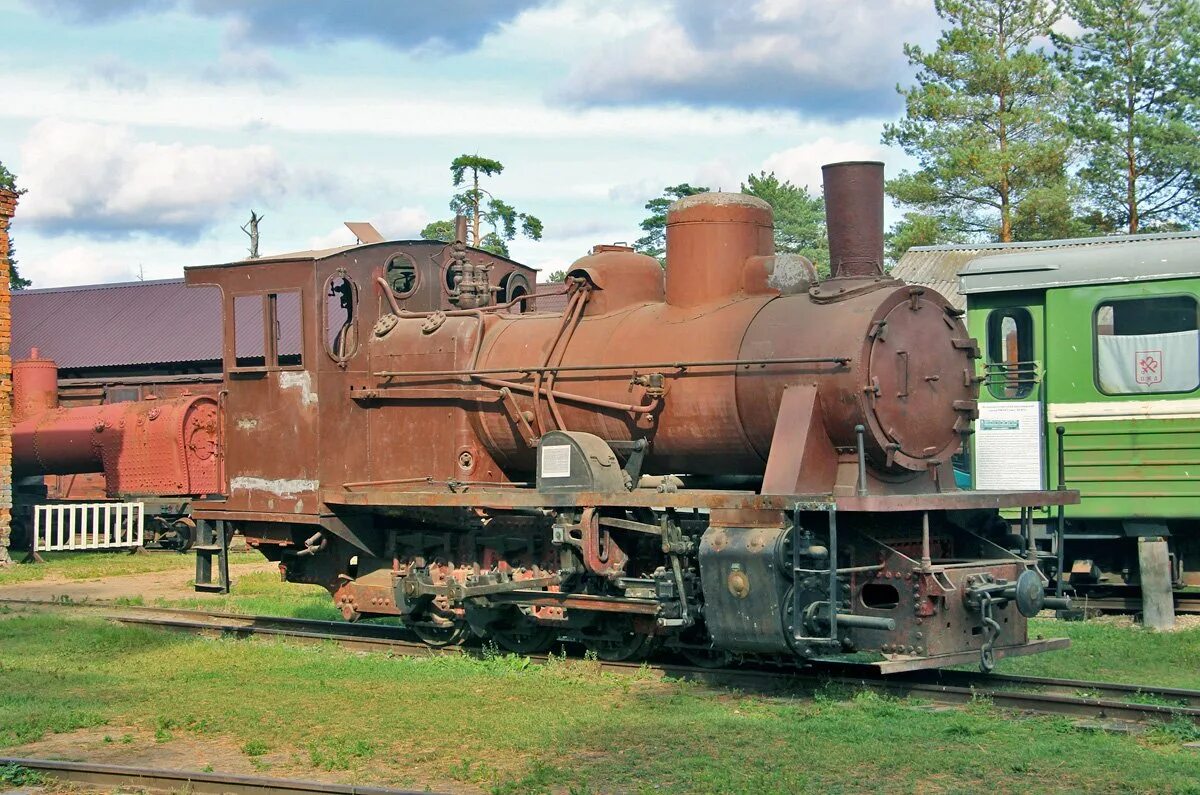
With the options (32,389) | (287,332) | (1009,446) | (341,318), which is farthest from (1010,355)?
(32,389)

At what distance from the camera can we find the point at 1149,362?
13336 mm

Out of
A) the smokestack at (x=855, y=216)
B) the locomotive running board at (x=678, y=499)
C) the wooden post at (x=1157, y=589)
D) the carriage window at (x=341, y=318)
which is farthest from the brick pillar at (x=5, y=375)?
the wooden post at (x=1157, y=589)

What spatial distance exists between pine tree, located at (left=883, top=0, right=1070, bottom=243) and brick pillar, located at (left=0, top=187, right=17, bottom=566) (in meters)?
20.7

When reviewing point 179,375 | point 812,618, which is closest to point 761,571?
point 812,618

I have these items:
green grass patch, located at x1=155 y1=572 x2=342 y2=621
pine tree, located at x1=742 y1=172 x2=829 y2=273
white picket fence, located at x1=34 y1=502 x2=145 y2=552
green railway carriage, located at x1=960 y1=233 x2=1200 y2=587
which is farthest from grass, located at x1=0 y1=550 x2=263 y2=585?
pine tree, located at x1=742 y1=172 x2=829 y2=273

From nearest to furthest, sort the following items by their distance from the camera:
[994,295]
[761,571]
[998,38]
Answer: [761,571] < [994,295] < [998,38]

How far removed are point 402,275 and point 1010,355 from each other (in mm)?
6591

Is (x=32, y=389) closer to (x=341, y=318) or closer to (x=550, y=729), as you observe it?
(x=341, y=318)

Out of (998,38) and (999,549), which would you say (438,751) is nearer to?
(999,549)

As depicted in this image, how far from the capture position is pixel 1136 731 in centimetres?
814

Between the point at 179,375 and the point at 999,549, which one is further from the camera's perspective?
the point at 179,375

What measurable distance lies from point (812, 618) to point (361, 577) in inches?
194

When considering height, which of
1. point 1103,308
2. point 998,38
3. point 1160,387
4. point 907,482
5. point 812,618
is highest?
point 998,38

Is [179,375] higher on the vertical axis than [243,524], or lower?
higher
